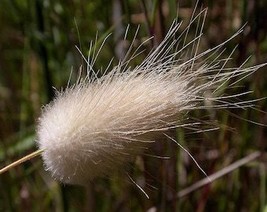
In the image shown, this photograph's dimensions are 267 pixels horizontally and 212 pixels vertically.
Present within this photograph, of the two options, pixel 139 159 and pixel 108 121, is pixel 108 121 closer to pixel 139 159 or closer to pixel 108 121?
pixel 108 121

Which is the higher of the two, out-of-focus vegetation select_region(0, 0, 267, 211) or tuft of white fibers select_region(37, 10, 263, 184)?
tuft of white fibers select_region(37, 10, 263, 184)

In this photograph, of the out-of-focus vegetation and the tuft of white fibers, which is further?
the out-of-focus vegetation

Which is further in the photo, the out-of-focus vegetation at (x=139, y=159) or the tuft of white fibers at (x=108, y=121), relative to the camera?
the out-of-focus vegetation at (x=139, y=159)

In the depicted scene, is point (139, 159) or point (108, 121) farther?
point (139, 159)

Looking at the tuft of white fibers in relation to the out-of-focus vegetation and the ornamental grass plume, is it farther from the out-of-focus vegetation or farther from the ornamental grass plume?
the out-of-focus vegetation

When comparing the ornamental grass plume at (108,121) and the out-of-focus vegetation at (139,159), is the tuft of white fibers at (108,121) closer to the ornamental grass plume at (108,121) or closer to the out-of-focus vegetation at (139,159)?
the ornamental grass plume at (108,121)

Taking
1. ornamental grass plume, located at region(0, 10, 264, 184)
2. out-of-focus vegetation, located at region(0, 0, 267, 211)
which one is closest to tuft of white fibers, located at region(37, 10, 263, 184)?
ornamental grass plume, located at region(0, 10, 264, 184)

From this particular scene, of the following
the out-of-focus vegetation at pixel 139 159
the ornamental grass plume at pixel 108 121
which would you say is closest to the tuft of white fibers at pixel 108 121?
the ornamental grass plume at pixel 108 121

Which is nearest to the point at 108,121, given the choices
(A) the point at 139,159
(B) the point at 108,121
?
(B) the point at 108,121
